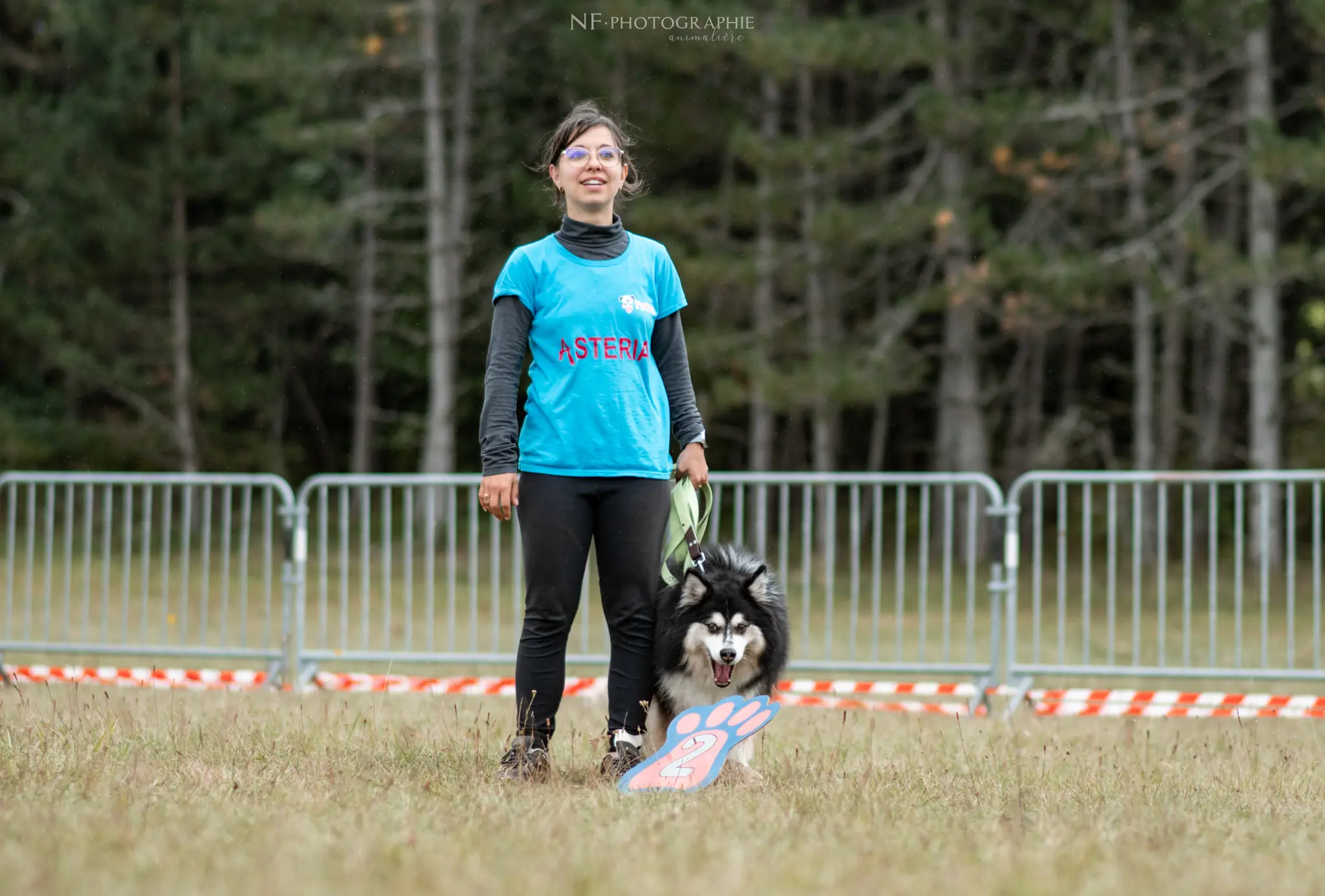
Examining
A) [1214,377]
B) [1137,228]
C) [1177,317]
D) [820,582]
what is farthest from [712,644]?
[1214,377]

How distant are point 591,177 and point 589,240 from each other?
0.21 m

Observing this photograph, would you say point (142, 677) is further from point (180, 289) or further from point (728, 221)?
point (180, 289)

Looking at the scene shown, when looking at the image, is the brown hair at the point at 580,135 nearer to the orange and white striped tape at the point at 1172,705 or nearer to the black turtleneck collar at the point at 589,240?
the black turtleneck collar at the point at 589,240

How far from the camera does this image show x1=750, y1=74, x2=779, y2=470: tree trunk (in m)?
18.4

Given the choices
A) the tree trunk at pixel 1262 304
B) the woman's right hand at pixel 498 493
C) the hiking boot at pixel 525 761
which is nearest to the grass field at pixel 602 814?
the hiking boot at pixel 525 761

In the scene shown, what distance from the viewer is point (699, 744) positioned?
4.97m

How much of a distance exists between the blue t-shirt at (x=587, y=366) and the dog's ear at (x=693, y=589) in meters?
0.38

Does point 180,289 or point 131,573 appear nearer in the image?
point 131,573

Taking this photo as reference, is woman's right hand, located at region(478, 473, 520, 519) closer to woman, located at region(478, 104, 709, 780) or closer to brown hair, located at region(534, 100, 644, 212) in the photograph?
woman, located at region(478, 104, 709, 780)

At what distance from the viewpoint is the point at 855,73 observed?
22.1m

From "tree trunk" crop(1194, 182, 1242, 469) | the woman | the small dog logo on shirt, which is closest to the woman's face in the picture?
the woman

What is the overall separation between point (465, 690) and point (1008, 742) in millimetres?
2966

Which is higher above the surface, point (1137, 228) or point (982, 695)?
point (1137, 228)

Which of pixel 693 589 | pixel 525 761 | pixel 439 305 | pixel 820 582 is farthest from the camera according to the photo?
pixel 439 305
